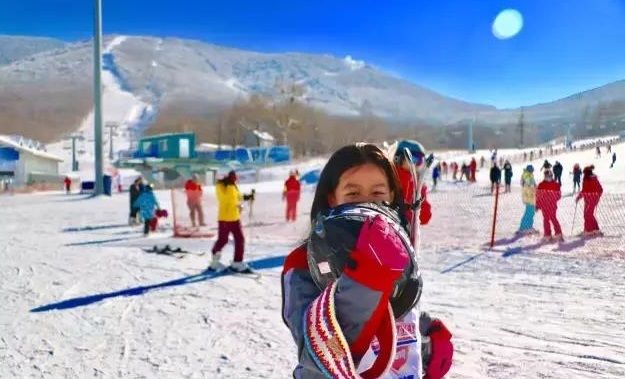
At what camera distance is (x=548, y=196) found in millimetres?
11086

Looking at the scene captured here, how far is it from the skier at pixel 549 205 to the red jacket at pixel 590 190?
1.67 feet

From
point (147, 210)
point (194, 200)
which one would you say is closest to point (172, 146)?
point (194, 200)

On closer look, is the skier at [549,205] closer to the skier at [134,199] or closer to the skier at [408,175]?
the skier at [408,175]

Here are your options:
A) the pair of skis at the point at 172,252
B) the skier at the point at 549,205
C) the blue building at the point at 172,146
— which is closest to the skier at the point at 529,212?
the skier at the point at 549,205

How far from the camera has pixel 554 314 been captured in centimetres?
538

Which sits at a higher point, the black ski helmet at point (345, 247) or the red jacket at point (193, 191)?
the black ski helmet at point (345, 247)

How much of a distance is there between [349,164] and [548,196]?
10.8 m

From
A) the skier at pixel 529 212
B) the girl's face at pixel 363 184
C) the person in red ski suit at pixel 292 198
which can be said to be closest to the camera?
the girl's face at pixel 363 184

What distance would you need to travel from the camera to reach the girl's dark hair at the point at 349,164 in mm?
1517

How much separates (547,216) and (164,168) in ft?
152

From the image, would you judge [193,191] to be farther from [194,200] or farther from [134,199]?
[134,199]

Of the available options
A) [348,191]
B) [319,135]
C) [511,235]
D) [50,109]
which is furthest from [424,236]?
[50,109]

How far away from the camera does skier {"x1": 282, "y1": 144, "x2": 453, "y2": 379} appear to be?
1153 millimetres

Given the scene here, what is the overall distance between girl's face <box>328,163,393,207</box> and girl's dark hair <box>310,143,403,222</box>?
14mm
